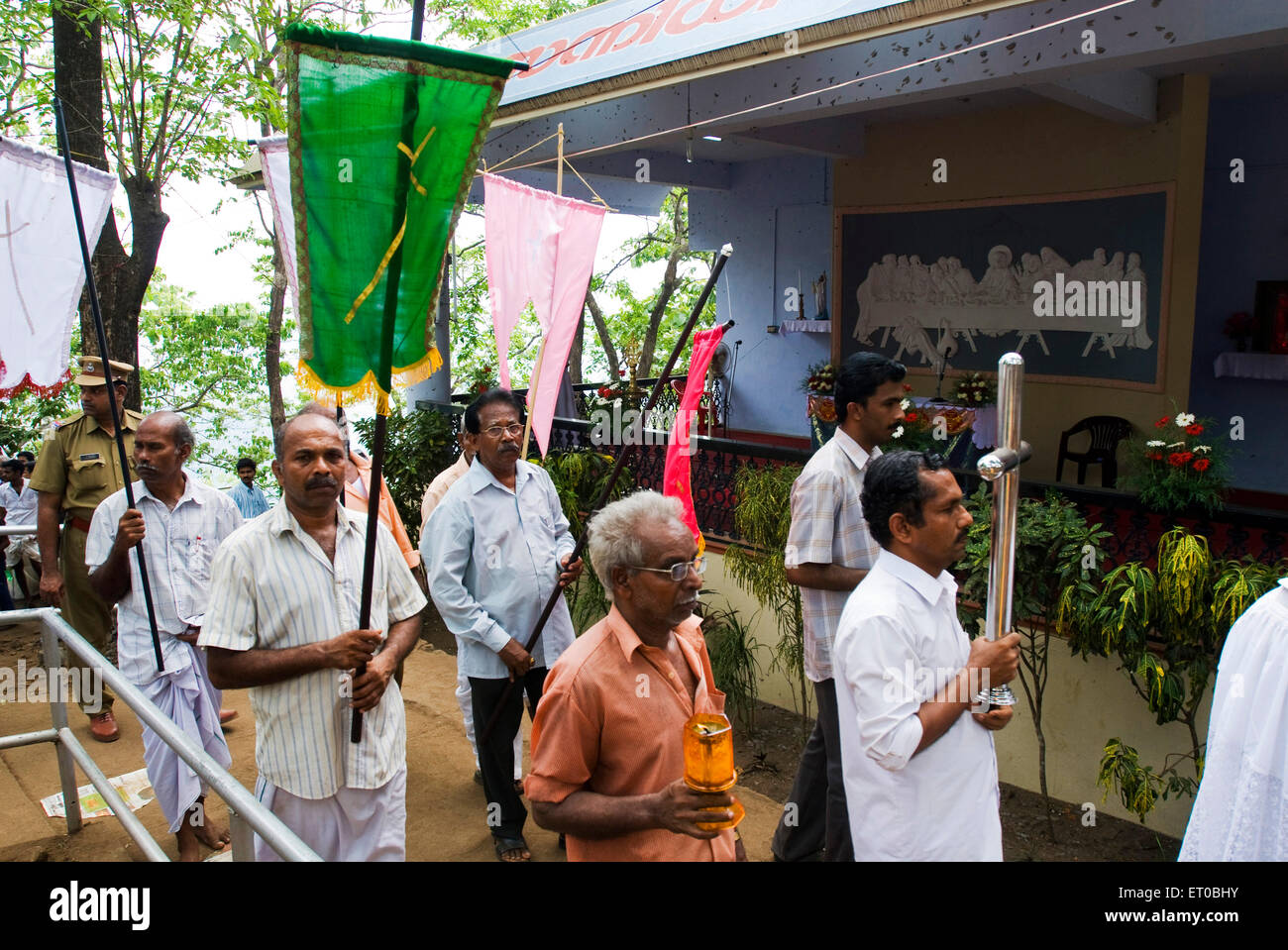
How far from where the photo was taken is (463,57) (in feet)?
8.53

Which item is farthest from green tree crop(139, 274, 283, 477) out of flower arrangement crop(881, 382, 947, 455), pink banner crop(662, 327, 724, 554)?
pink banner crop(662, 327, 724, 554)

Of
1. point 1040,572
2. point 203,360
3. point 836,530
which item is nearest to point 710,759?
point 836,530

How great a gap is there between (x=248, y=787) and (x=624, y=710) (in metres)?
3.91

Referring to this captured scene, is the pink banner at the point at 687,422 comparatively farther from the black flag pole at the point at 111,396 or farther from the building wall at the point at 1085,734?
the building wall at the point at 1085,734

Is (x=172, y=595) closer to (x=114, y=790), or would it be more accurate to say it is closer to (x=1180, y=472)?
(x=114, y=790)

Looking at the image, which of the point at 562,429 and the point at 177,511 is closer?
the point at 177,511

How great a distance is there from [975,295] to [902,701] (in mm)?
9415

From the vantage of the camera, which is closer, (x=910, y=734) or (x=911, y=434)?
(x=910, y=734)

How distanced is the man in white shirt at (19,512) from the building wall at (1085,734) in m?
8.36

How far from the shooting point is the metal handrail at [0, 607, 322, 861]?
222 cm

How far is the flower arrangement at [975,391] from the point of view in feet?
32.8

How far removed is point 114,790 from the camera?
3336mm
